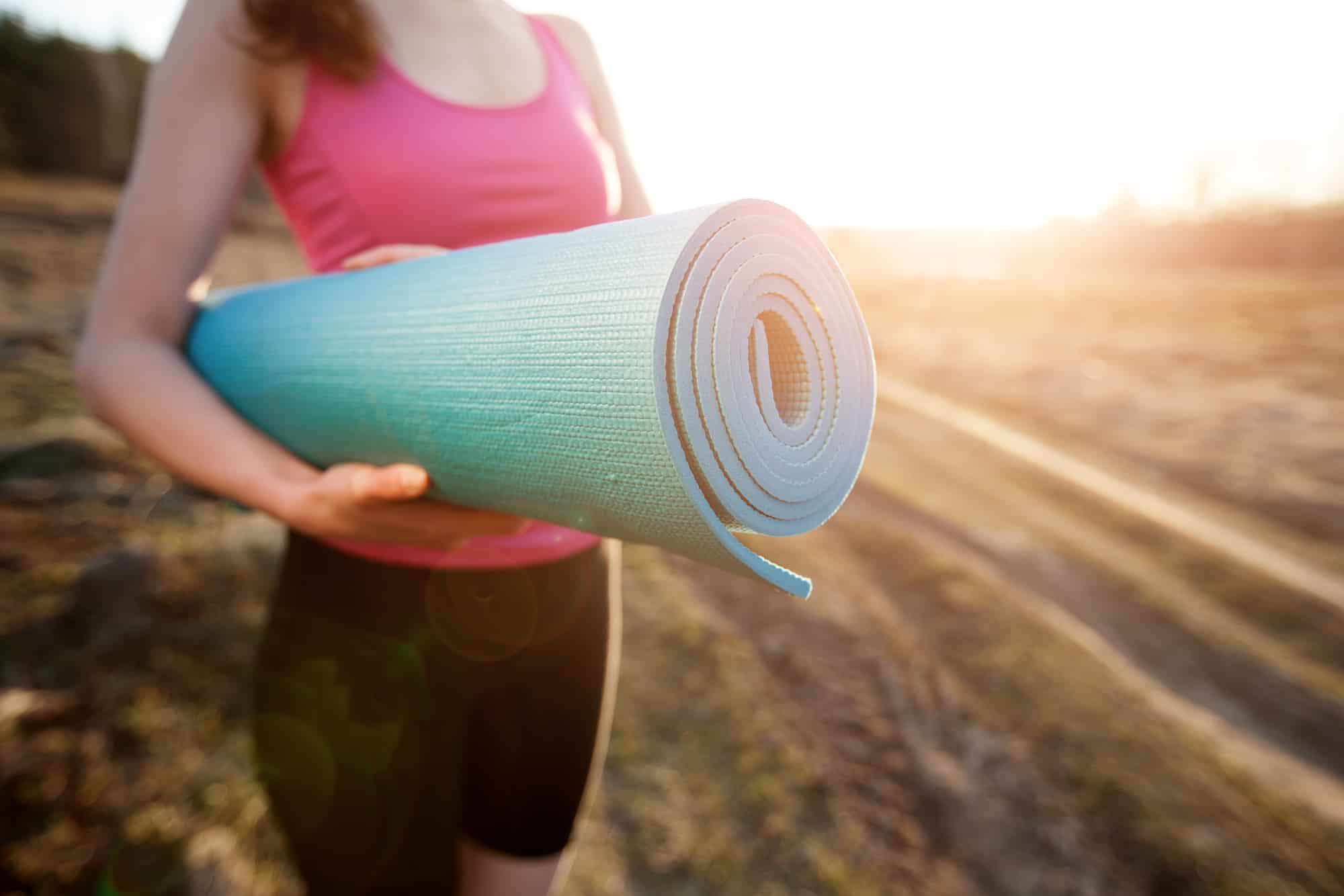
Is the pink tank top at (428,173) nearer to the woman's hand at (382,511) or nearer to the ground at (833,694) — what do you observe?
the woman's hand at (382,511)

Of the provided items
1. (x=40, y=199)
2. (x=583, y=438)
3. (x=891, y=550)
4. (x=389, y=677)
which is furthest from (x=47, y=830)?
(x=40, y=199)

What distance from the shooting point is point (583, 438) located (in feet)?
2.41

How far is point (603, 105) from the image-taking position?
1.47 meters

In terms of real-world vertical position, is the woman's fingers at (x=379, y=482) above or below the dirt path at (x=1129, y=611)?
above

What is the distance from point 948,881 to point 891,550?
9.82 ft

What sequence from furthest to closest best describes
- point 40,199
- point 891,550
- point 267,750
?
point 40,199
point 891,550
point 267,750

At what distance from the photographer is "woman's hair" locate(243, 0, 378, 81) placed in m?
1.01

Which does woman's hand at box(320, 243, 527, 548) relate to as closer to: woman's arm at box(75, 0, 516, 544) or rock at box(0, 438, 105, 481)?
woman's arm at box(75, 0, 516, 544)

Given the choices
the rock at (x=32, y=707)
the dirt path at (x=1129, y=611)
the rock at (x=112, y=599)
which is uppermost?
the rock at (x=32, y=707)

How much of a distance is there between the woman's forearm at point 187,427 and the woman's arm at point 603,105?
0.81m

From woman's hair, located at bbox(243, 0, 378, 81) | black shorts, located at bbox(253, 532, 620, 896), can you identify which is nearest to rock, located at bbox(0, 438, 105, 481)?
black shorts, located at bbox(253, 532, 620, 896)

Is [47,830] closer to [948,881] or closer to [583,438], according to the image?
[583,438]

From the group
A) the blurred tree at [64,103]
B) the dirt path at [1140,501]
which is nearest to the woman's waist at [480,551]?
the dirt path at [1140,501]

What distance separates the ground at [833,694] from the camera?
2.39m
